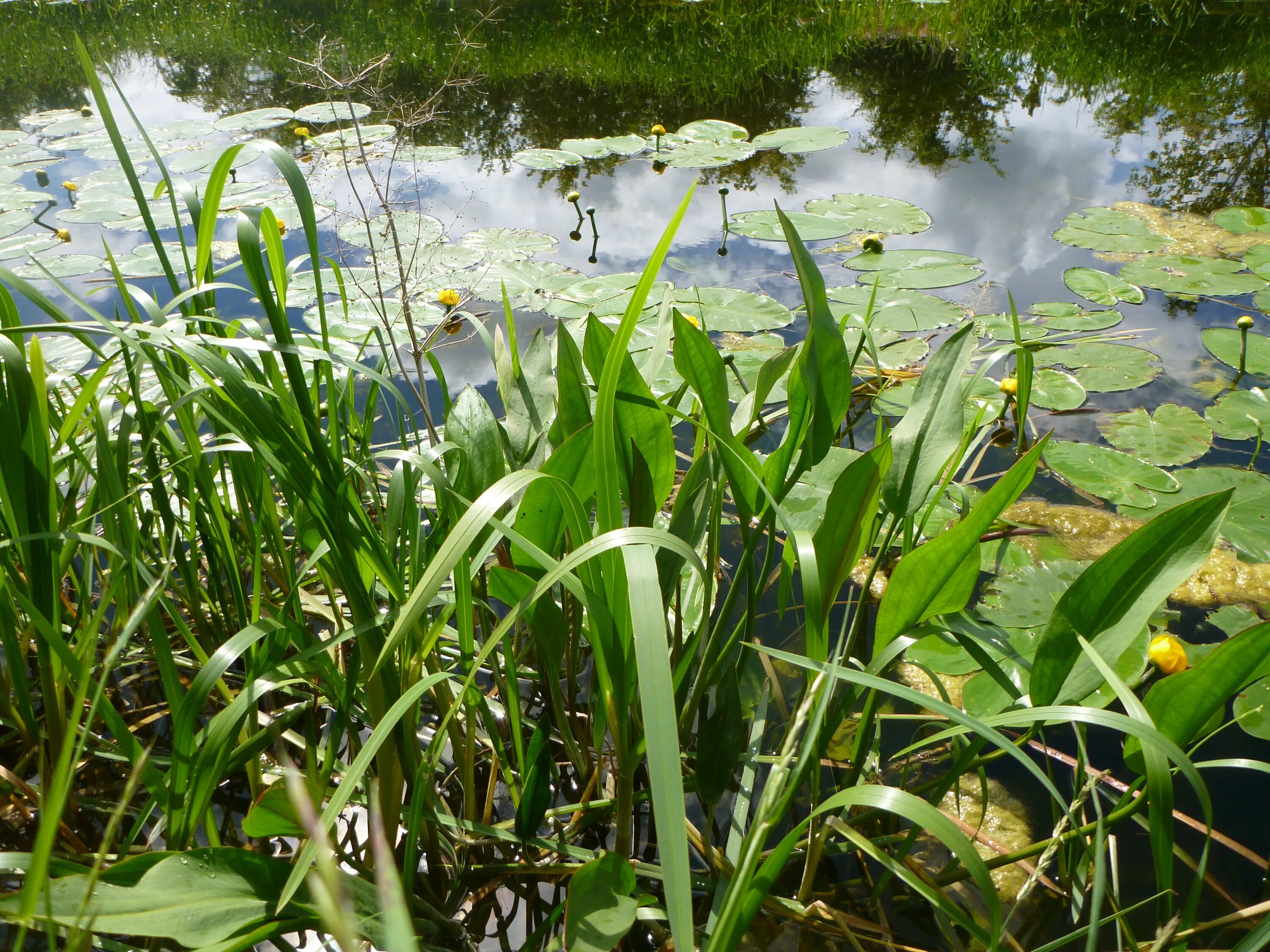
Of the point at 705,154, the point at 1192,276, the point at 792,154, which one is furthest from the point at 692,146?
the point at 1192,276

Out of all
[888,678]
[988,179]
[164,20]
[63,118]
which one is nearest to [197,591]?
[888,678]

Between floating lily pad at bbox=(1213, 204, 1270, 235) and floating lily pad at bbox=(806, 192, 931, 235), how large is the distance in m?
0.81

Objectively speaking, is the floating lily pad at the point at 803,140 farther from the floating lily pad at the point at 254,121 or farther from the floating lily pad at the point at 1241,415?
the floating lily pad at the point at 254,121

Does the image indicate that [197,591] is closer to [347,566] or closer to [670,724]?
[347,566]

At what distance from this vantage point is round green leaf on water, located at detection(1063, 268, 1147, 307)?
1.96 meters

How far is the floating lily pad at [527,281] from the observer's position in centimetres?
211

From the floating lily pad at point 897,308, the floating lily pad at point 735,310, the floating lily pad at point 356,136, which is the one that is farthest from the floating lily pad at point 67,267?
the floating lily pad at point 897,308

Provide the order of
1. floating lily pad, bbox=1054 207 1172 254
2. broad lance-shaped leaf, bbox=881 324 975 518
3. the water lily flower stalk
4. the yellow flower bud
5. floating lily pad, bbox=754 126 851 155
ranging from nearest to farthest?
broad lance-shaped leaf, bbox=881 324 975 518, the yellow flower bud, the water lily flower stalk, floating lily pad, bbox=1054 207 1172 254, floating lily pad, bbox=754 126 851 155

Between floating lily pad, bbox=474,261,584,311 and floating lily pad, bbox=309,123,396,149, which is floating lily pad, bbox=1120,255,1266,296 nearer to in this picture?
floating lily pad, bbox=474,261,584,311

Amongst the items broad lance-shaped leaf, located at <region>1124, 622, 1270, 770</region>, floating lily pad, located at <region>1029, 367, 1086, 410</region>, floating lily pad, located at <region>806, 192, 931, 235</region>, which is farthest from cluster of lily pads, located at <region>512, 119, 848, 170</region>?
broad lance-shaped leaf, located at <region>1124, 622, 1270, 770</region>

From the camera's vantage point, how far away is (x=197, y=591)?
0.92m

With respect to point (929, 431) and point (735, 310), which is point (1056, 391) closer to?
point (735, 310)

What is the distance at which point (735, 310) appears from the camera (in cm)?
200

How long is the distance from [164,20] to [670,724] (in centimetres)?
798
